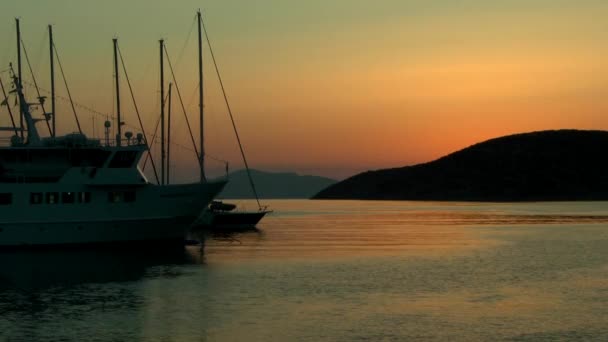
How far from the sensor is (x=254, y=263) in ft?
195

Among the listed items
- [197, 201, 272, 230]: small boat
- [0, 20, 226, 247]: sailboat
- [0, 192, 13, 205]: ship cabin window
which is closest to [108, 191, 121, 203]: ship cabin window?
[0, 20, 226, 247]: sailboat

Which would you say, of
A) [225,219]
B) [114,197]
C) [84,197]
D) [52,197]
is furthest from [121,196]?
[225,219]

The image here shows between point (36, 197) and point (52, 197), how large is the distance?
3.45 feet

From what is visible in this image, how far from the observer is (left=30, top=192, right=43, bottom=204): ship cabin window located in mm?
62000

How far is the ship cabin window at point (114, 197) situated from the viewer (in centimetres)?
6341

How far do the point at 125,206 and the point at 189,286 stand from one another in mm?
19727

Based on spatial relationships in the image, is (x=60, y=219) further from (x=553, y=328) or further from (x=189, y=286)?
(x=553, y=328)

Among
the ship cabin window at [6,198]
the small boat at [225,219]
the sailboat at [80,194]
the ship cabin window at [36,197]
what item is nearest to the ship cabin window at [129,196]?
the sailboat at [80,194]

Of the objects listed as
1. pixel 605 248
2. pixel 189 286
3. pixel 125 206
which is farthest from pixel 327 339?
pixel 605 248

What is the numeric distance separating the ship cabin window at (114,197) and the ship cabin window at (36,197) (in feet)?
15.1

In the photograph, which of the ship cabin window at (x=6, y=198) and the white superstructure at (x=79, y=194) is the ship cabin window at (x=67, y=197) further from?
the ship cabin window at (x=6, y=198)

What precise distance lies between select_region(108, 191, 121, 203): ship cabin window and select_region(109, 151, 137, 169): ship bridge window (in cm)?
194

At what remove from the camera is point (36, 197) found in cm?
6206

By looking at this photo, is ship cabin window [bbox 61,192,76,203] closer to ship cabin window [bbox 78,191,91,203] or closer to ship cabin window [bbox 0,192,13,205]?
ship cabin window [bbox 78,191,91,203]
